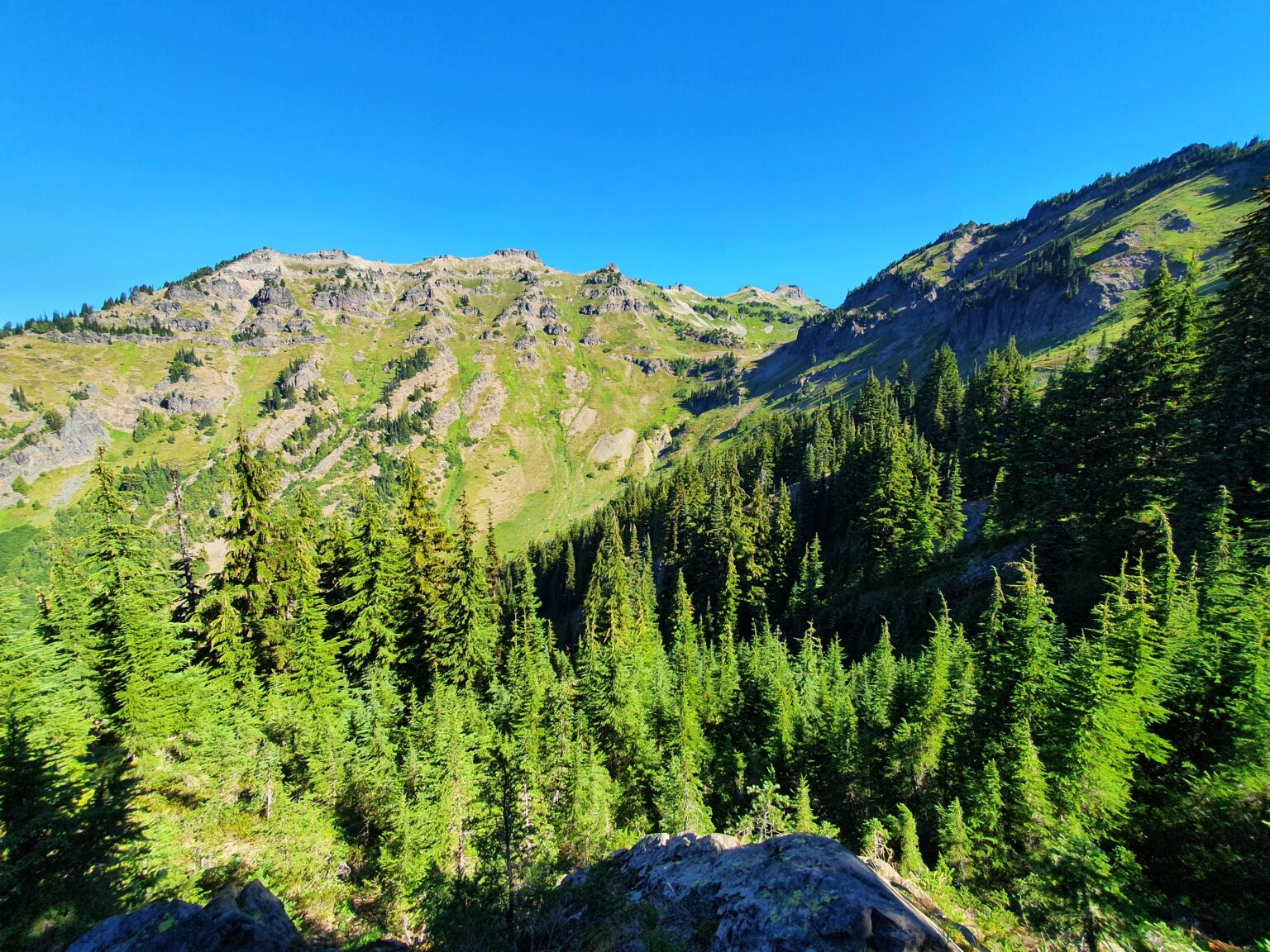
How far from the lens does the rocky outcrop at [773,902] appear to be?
247 inches

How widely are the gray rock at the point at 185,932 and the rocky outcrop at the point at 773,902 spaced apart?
5696 mm

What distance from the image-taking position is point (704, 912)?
319 inches

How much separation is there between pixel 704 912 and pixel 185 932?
27.6 feet

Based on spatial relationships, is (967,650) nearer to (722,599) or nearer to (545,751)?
(545,751)

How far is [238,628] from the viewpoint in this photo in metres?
22.8

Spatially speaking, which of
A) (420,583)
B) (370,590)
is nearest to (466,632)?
(420,583)

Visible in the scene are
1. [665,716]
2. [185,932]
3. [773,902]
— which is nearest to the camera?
[773,902]

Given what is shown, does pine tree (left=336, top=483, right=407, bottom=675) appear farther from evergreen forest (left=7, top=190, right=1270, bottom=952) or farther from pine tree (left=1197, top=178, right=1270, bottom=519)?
pine tree (left=1197, top=178, right=1270, bottom=519)

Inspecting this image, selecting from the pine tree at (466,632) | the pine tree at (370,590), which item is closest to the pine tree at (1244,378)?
the pine tree at (466,632)

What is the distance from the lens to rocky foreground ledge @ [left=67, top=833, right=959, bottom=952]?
6.42 m

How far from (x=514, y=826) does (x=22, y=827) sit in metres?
10.5

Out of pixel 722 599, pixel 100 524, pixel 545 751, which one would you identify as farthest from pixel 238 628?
pixel 722 599

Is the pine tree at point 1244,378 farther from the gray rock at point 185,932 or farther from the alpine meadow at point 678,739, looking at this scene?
the gray rock at point 185,932

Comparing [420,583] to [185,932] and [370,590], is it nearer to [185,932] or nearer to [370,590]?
[370,590]
